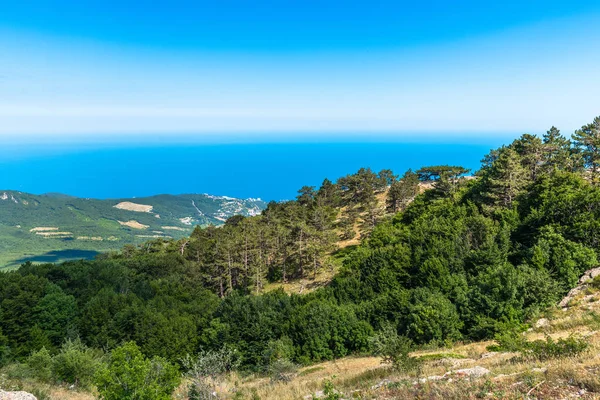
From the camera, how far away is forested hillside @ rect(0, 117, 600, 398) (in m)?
27.9

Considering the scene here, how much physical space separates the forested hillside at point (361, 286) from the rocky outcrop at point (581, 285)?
51 centimetres

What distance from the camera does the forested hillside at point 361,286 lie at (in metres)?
27.9

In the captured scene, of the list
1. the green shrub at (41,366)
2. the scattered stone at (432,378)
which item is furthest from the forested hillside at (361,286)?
the scattered stone at (432,378)

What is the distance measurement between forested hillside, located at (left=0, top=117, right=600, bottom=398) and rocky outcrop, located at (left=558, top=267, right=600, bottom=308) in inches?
20.0

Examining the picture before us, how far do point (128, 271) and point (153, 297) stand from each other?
51.9 feet

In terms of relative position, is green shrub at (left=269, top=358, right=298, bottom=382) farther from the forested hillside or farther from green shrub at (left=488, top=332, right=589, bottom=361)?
green shrub at (left=488, top=332, right=589, bottom=361)

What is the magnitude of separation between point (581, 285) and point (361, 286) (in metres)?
21.3

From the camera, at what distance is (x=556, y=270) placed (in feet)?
98.1

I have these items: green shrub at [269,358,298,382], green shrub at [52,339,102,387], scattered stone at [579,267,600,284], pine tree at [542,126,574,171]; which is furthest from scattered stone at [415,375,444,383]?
pine tree at [542,126,574,171]

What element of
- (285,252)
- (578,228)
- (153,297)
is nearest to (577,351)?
(578,228)

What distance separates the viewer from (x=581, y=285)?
92.5 feet

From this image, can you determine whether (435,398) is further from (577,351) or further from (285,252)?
(285,252)

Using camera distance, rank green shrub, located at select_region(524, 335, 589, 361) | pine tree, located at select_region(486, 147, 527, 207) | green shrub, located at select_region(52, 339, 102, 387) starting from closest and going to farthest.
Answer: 1. green shrub, located at select_region(524, 335, 589, 361)
2. green shrub, located at select_region(52, 339, 102, 387)
3. pine tree, located at select_region(486, 147, 527, 207)

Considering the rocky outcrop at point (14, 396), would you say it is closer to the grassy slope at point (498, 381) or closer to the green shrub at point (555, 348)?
the grassy slope at point (498, 381)
